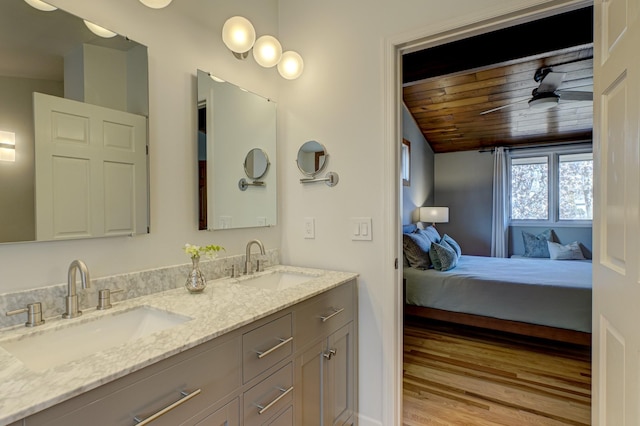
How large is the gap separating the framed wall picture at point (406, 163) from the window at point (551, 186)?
6.76 feet

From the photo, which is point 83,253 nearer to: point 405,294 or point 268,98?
point 268,98

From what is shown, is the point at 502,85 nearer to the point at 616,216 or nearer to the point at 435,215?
the point at 435,215

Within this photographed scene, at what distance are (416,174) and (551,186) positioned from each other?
7.21ft

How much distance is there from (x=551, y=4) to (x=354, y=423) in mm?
2145

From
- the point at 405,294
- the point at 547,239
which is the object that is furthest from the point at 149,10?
the point at 547,239

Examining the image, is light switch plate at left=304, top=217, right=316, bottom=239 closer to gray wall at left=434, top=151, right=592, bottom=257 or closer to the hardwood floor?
the hardwood floor

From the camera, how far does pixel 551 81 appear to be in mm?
3154

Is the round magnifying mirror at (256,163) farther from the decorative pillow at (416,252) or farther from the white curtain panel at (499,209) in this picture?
the white curtain panel at (499,209)

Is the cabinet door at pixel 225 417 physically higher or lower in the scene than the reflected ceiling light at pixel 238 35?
lower

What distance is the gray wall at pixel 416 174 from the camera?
15.6ft

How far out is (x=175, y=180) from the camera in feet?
4.91

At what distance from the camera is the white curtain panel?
544cm

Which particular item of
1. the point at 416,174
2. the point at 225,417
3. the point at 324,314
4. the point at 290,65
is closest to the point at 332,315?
the point at 324,314

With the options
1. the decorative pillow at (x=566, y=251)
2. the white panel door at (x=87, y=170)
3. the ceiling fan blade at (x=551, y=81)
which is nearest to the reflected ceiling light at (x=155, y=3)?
the white panel door at (x=87, y=170)
